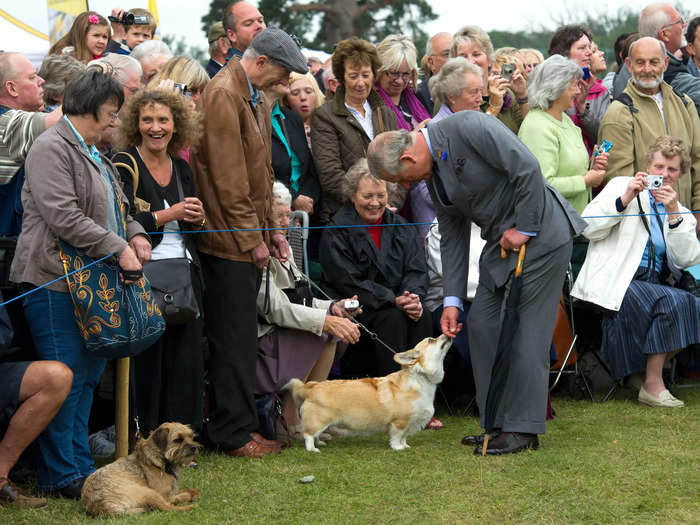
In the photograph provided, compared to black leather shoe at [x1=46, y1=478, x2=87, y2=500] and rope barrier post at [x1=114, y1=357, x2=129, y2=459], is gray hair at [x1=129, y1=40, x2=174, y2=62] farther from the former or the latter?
black leather shoe at [x1=46, y1=478, x2=87, y2=500]

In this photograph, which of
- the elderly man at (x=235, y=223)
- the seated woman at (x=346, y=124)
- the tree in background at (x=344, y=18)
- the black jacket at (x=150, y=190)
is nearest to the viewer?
the black jacket at (x=150, y=190)

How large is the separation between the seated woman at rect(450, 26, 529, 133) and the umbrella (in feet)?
8.11

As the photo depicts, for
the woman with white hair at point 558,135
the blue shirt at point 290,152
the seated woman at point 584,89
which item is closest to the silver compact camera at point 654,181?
the woman with white hair at point 558,135

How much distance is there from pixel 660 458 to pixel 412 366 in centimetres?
148

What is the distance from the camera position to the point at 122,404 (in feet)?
17.3

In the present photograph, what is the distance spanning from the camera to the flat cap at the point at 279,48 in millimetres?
5754

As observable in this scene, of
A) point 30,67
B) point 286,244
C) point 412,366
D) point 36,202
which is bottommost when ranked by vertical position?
point 412,366

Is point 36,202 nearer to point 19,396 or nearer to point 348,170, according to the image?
point 19,396

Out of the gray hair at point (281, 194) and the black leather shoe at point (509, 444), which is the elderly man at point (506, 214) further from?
the gray hair at point (281, 194)

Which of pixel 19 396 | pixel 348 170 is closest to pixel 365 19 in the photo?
pixel 348 170

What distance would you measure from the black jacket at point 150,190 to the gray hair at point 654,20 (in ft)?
17.2

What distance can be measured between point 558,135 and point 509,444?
270cm

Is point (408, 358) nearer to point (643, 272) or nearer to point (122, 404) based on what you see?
point (122, 404)

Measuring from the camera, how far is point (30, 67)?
532cm
